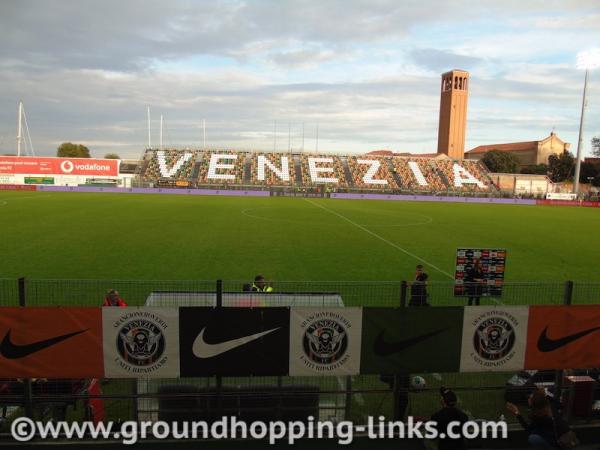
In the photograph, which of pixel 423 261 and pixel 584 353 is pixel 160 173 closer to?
pixel 423 261

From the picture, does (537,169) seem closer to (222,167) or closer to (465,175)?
(465,175)

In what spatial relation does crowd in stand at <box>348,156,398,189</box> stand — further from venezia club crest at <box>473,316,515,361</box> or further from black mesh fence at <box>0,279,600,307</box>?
venezia club crest at <box>473,316,515,361</box>

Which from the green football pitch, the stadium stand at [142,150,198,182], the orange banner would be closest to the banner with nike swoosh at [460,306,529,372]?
the orange banner

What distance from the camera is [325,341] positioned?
6.37 metres

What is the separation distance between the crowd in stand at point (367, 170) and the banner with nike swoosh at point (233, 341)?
2814 inches

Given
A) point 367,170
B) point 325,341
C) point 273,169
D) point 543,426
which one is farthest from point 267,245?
point 367,170

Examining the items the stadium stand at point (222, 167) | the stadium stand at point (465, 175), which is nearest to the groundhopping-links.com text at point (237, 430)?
the stadium stand at point (222, 167)

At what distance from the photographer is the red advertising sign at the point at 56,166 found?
68188mm

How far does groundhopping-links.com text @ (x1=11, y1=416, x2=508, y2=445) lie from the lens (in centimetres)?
591

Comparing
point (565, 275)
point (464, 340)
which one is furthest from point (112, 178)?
point (464, 340)

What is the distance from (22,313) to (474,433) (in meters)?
6.17

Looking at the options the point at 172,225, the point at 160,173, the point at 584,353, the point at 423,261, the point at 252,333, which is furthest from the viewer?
the point at 160,173

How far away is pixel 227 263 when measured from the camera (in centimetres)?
1745

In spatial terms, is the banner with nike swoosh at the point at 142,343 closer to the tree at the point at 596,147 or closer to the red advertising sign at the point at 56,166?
the red advertising sign at the point at 56,166
